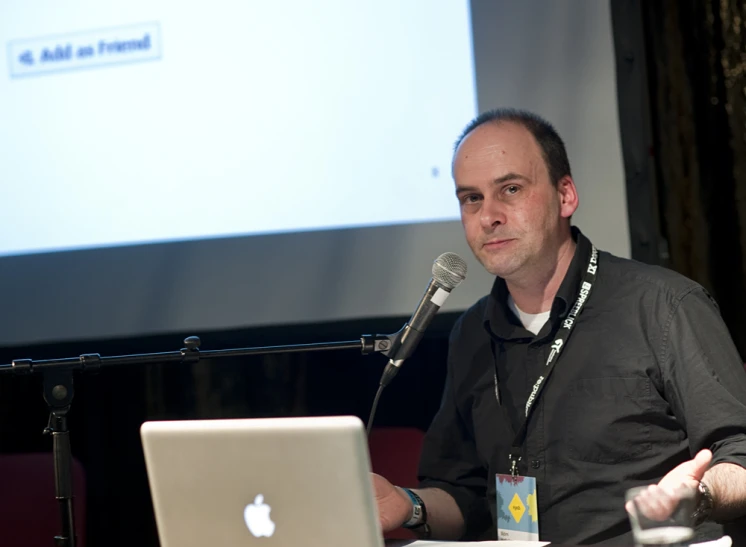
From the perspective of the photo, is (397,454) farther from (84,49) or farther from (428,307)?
(84,49)

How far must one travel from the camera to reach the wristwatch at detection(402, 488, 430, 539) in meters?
1.86

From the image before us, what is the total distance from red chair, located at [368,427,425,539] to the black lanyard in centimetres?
67

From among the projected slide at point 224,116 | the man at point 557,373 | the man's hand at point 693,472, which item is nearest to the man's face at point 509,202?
the man at point 557,373

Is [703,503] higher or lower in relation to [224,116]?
lower

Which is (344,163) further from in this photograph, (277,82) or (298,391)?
(298,391)

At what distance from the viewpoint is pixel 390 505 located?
1.78 m

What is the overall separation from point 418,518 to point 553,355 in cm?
43

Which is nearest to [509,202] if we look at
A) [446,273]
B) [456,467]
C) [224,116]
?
[446,273]

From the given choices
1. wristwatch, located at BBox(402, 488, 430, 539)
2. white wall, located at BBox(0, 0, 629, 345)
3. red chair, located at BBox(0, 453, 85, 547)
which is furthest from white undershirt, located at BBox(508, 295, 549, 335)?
red chair, located at BBox(0, 453, 85, 547)

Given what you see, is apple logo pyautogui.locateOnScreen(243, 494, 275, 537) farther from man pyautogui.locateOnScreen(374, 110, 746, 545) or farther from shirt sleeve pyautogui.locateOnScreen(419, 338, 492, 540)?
shirt sleeve pyautogui.locateOnScreen(419, 338, 492, 540)

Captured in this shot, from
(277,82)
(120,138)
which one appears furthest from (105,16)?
(277,82)

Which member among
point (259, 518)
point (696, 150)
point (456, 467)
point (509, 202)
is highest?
point (696, 150)

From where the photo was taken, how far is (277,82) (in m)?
2.78

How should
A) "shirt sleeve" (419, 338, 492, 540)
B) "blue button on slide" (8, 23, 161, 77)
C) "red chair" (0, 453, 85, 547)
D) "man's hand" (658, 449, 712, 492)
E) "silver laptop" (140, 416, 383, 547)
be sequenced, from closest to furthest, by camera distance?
"silver laptop" (140, 416, 383, 547) < "man's hand" (658, 449, 712, 492) < "shirt sleeve" (419, 338, 492, 540) < "red chair" (0, 453, 85, 547) < "blue button on slide" (8, 23, 161, 77)
